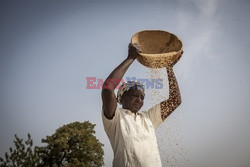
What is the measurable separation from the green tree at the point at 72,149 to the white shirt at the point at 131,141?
43.8ft

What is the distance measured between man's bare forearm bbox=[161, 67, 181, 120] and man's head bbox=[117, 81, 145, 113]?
1.10 feet

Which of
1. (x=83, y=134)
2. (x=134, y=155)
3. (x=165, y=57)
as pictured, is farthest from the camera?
(x=83, y=134)

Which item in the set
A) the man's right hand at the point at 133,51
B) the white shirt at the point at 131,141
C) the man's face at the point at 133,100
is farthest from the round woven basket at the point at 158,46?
the white shirt at the point at 131,141

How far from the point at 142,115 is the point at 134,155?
25.2 inches

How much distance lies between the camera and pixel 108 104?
208 cm

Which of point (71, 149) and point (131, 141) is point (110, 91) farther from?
point (71, 149)

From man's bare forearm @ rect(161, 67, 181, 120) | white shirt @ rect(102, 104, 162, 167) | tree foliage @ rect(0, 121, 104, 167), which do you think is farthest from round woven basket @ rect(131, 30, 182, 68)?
tree foliage @ rect(0, 121, 104, 167)

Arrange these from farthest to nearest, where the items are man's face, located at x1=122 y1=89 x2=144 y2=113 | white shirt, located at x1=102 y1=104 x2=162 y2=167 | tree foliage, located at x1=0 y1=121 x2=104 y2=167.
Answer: tree foliage, located at x1=0 y1=121 x2=104 y2=167
man's face, located at x1=122 y1=89 x2=144 y2=113
white shirt, located at x1=102 y1=104 x2=162 y2=167

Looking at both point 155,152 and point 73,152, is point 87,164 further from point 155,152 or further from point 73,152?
point 155,152

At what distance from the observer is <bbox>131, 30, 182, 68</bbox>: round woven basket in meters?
2.78

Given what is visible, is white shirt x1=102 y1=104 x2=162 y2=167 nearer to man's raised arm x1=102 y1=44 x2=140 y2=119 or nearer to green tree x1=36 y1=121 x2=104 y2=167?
man's raised arm x1=102 y1=44 x2=140 y2=119

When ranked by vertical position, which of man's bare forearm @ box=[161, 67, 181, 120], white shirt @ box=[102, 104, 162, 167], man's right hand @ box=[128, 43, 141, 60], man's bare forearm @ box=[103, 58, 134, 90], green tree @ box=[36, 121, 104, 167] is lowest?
green tree @ box=[36, 121, 104, 167]

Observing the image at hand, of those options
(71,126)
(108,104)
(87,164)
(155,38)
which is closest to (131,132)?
(108,104)

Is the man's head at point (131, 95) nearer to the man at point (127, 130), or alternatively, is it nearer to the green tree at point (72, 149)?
the man at point (127, 130)
